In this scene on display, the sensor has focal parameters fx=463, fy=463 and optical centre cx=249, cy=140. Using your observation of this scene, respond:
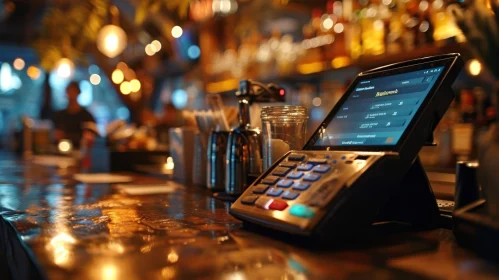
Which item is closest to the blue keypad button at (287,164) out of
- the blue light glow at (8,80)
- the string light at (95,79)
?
the string light at (95,79)

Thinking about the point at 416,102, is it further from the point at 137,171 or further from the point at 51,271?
the point at 137,171

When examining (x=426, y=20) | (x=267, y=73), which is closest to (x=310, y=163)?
Result: (x=426, y=20)

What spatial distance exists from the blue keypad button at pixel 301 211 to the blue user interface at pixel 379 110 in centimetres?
16

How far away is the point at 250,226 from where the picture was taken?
0.75 metres

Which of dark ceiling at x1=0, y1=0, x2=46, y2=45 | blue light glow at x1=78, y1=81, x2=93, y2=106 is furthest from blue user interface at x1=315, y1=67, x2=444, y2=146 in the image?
blue light glow at x1=78, y1=81, x2=93, y2=106

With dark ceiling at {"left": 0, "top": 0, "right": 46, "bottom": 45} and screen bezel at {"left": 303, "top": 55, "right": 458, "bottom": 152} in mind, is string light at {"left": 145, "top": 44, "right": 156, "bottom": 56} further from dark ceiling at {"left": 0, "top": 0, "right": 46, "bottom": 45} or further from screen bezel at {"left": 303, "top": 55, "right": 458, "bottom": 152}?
screen bezel at {"left": 303, "top": 55, "right": 458, "bottom": 152}

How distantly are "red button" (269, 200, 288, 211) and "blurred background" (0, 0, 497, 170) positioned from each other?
0.32m

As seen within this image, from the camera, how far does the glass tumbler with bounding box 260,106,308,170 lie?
1.00 meters

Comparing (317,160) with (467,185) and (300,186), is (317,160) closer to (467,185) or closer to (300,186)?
(300,186)

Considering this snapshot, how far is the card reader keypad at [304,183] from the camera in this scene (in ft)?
2.06

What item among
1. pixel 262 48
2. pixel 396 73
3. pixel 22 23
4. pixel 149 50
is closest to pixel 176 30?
pixel 262 48

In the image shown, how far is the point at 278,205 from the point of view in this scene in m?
0.67

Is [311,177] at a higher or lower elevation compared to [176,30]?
lower

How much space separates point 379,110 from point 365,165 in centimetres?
16
